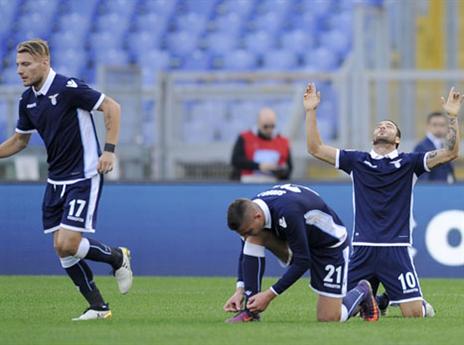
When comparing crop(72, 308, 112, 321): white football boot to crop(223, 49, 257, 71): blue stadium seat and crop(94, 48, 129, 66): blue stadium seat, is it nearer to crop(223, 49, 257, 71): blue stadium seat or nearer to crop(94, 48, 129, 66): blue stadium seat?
crop(223, 49, 257, 71): blue stadium seat

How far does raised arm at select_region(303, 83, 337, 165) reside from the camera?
1016 cm

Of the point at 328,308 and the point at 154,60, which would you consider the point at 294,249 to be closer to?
the point at 328,308

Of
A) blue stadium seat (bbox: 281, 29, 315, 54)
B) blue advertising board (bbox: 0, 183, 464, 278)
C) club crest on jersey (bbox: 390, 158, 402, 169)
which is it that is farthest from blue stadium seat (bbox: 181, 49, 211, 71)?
club crest on jersey (bbox: 390, 158, 402, 169)

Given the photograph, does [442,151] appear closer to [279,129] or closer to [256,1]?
[279,129]

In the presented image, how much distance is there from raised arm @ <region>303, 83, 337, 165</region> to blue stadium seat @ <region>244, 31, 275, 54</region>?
13.0 m

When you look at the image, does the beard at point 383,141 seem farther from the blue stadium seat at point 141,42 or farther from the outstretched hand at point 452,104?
the blue stadium seat at point 141,42

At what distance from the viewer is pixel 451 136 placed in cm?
1049

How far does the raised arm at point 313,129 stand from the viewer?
10156 millimetres

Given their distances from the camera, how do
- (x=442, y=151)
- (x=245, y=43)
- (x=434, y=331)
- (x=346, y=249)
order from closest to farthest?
(x=434, y=331) → (x=346, y=249) → (x=442, y=151) → (x=245, y=43)

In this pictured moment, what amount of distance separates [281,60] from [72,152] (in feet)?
44.9

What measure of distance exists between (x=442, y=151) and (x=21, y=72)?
3486mm

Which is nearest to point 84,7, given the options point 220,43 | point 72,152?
point 220,43

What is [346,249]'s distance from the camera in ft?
32.1

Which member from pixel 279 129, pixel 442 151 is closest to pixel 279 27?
pixel 279 129
